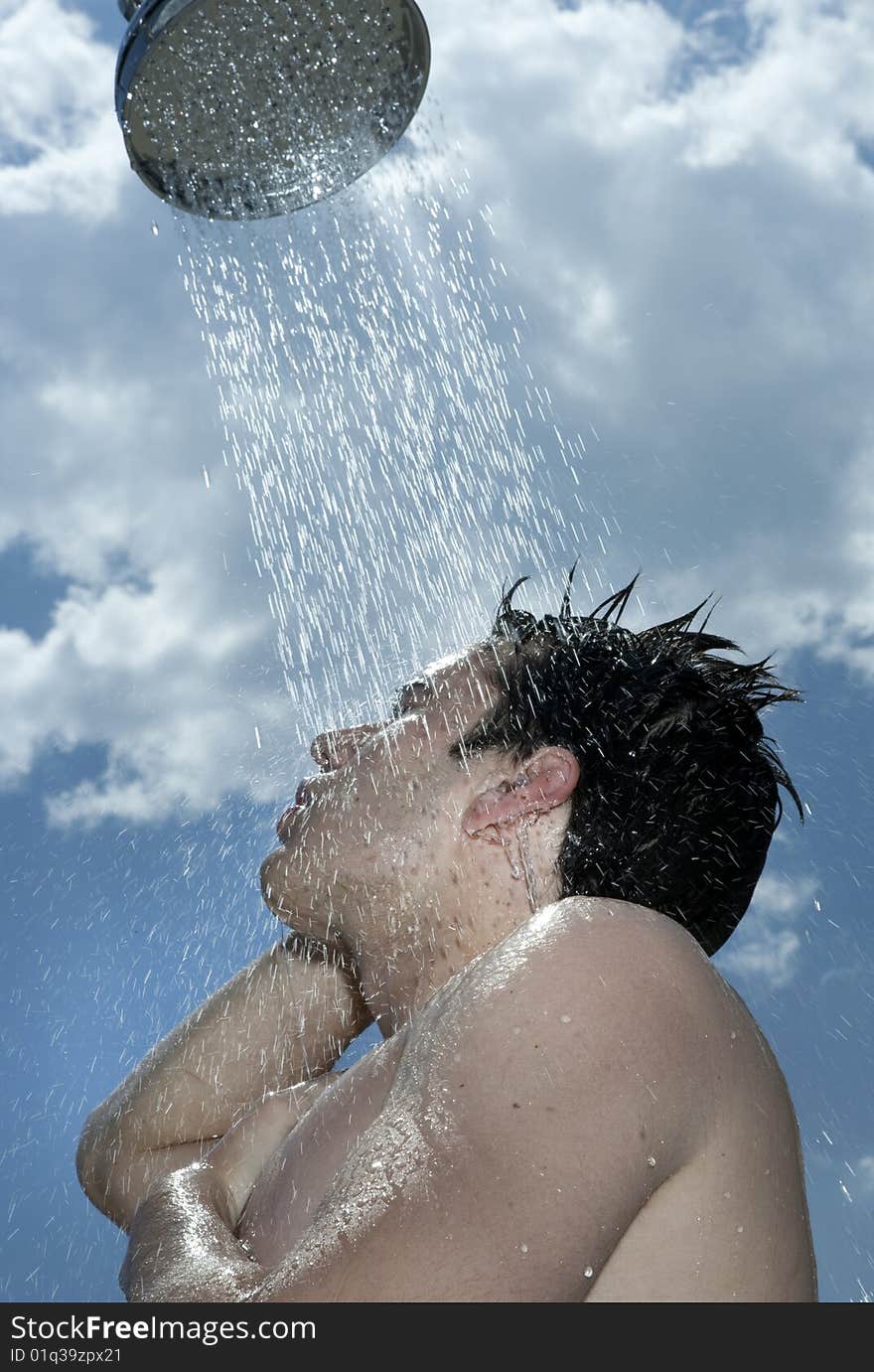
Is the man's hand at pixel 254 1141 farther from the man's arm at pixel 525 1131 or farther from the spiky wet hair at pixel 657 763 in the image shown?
the spiky wet hair at pixel 657 763

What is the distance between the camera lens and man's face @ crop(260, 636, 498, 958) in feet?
8.49

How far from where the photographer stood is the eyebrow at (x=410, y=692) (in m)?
2.86

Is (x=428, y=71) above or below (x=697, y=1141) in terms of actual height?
above

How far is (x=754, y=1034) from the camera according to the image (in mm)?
1842

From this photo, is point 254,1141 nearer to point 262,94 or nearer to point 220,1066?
point 220,1066

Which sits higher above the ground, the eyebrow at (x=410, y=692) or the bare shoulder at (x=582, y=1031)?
the eyebrow at (x=410, y=692)

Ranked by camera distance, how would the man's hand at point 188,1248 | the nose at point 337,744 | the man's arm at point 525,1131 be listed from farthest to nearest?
1. the nose at point 337,744
2. the man's hand at point 188,1248
3. the man's arm at point 525,1131

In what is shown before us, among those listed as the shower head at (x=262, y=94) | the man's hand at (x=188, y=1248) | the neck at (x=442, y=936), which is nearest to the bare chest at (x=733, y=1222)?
the man's hand at (x=188, y=1248)

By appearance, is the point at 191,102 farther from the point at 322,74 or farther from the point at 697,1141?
the point at 697,1141

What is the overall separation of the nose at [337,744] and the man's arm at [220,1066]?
0.57 meters

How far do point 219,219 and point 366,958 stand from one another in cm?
193

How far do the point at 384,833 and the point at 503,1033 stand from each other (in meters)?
1.02

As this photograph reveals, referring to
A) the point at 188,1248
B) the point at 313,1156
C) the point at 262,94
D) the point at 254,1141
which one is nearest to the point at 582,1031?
the point at 188,1248

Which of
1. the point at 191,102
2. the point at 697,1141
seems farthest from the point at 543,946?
the point at 191,102
